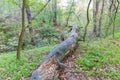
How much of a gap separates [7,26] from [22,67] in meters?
7.44

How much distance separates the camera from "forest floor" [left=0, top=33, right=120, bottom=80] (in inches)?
178

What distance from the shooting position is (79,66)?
5008mm

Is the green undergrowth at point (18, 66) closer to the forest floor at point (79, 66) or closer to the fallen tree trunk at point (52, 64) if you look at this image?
the forest floor at point (79, 66)

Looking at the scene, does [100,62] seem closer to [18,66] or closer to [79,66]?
[79,66]

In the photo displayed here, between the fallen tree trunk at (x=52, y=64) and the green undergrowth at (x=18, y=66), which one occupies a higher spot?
the fallen tree trunk at (x=52, y=64)

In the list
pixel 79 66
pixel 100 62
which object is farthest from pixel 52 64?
pixel 100 62

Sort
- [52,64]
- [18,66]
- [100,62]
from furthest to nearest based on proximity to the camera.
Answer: [100,62] < [18,66] < [52,64]

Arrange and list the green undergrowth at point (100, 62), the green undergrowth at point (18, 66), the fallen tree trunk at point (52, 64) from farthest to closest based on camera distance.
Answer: the green undergrowth at point (100, 62) → the green undergrowth at point (18, 66) → the fallen tree trunk at point (52, 64)

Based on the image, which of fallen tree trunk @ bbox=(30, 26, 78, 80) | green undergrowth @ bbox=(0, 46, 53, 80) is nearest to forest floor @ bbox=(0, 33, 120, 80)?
green undergrowth @ bbox=(0, 46, 53, 80)

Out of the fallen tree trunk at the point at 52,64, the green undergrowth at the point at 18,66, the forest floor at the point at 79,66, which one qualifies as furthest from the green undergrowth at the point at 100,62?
the green undergrowth at the point at 18,66

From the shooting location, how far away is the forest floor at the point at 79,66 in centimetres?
452

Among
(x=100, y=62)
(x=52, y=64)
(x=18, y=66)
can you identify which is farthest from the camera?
(x=100, y=62)

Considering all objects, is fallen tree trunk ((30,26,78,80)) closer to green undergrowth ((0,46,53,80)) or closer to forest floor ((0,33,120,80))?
forest floor ((0,33,120,80))

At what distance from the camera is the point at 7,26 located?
1171cm
